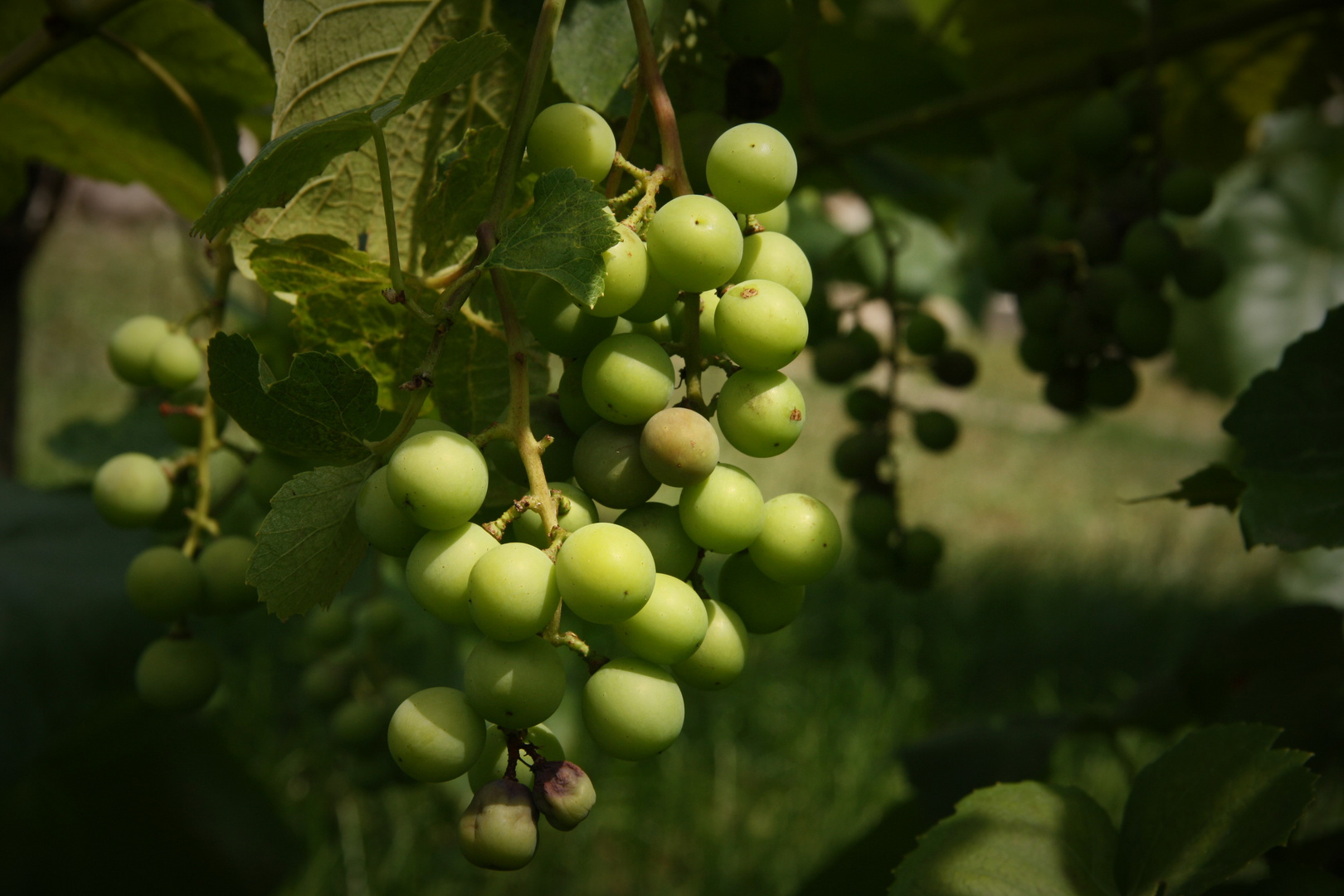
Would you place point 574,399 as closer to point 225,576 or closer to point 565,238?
point 565,238

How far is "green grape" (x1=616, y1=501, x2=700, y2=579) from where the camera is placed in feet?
2.10

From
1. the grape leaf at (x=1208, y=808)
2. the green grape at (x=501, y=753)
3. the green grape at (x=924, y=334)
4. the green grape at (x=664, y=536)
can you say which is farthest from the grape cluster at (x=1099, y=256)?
the green grape at (x=501, y=753)

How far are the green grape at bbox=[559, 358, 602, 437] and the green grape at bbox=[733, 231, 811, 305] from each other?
0.12 metres

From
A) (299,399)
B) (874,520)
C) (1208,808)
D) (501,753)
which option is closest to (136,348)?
(299,399)

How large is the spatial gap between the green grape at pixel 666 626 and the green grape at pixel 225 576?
0.44 metres

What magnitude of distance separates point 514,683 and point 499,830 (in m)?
0.08

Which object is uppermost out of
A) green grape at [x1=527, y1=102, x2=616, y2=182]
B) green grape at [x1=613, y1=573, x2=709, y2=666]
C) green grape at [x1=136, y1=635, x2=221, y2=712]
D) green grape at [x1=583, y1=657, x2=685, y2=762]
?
green grape at [x1=527, y1=102, x2=616, y2=182]

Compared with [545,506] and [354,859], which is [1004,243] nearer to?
[545,506]

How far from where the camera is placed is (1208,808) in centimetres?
78

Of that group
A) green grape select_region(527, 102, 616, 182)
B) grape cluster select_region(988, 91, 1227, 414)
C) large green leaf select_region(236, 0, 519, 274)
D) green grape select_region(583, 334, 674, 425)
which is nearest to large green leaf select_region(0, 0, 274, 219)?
large green leaf select_region(236, 0, 519, 274)

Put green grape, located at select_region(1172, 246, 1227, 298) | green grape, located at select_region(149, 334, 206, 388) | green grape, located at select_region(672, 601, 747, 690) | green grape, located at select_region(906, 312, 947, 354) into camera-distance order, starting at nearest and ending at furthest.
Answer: green grape, located at select_region(672, 601, 747, 690) → green grape, located at select_region(149, 334, 206, 388) → green grape, located at select_region(1172, 246, 1227, 298) → green grape, located at select_region(906, 312, 947, 354)

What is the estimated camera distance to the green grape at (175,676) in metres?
0.89

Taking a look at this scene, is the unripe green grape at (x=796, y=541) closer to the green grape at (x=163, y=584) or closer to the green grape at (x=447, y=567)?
the green grape at (x=447, y=567)

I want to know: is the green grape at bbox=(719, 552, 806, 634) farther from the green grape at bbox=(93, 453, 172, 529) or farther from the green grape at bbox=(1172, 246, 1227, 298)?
the green grape at bbox=(1172, 246, 1227, 298)
